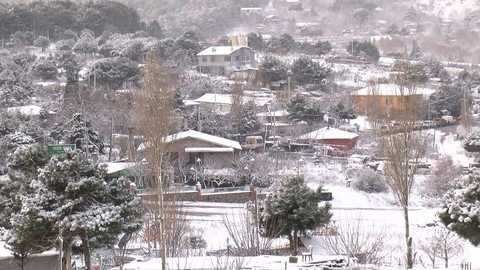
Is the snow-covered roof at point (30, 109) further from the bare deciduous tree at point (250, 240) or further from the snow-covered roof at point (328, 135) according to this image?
the bare deciduous tree at point (250, 240)

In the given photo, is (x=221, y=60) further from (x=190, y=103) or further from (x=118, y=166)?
(x=118, y=166)

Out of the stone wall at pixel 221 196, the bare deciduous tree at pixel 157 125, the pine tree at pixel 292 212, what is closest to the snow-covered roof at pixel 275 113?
the stone wall at pixel 221 196

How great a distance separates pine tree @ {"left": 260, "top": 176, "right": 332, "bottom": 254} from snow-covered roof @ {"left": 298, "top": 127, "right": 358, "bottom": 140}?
12499 mm

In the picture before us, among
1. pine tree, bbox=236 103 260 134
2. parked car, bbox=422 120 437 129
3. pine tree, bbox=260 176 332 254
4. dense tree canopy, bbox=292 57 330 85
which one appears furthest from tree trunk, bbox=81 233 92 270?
dense tree canopy, bbox=292 57 330 85

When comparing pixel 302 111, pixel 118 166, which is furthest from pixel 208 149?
pixel 302 111

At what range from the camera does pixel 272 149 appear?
2445 cm

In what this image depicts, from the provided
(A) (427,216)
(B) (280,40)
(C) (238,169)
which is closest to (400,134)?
(A) (427,216)

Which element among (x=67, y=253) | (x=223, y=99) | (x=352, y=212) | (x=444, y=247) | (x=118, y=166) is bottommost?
(x=444, y=247)

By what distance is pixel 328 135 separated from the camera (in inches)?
1019

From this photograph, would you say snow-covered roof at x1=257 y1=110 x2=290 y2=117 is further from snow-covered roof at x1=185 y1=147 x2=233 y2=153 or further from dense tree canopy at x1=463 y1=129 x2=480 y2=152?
dense tree canopy at x1=463 y1=129 x2=480 y2=152

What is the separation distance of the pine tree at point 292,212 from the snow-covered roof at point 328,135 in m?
12.5

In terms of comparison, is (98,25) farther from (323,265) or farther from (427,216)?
(323,265)

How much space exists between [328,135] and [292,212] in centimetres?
1304

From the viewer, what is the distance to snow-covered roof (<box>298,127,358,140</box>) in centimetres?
2572
